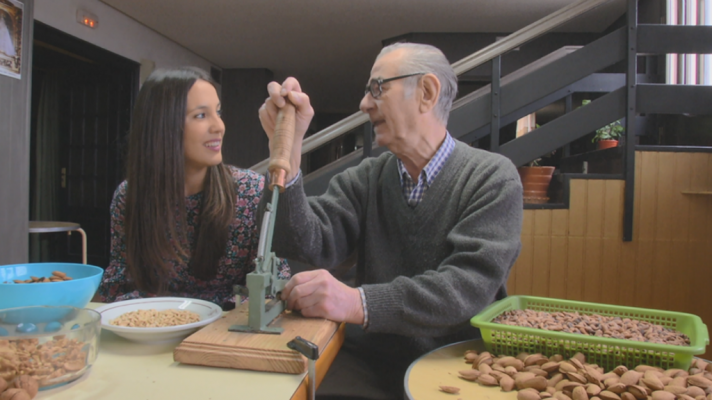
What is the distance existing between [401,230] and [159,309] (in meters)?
0.67

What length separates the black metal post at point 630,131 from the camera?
111 inches

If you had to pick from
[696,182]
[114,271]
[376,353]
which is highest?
[696,182]

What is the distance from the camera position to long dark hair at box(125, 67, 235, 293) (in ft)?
4.70

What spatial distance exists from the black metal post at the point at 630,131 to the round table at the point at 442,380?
227 centimetres

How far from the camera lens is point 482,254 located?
1067 mm

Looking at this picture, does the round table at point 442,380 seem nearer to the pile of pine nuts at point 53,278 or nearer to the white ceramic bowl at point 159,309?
the white ceramic bowl at point 159,309

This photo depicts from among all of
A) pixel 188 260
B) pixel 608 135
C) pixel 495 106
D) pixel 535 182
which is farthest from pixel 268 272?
pixel 608 135

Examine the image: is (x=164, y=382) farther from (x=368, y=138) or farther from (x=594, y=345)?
(x=368, y=138)

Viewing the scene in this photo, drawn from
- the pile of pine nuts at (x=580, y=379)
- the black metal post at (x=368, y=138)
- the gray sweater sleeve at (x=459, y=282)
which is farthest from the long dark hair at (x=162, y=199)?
the black metal post at (x=368, y=138)

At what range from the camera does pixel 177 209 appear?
147 cm

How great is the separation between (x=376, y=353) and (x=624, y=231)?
220cm

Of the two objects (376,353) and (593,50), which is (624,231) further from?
(376,353)

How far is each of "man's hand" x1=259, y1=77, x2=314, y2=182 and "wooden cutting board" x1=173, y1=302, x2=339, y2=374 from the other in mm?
442

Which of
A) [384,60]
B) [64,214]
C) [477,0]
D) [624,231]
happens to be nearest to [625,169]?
[624,231]
